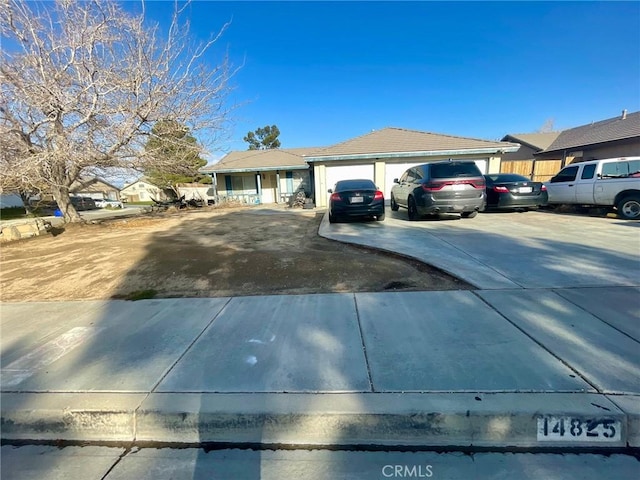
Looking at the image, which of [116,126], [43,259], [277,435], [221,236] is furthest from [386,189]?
[277,435]

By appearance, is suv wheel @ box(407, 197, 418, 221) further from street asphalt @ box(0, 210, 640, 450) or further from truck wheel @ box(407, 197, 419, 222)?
street asphalt @ box(0, 210, 640, 450)

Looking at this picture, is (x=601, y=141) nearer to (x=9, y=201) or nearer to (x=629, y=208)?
(x=629, y=208)

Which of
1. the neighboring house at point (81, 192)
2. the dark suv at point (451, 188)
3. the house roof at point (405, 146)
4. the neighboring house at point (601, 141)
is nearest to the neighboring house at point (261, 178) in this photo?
the house roof at point (405, 146)

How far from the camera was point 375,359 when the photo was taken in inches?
99.1

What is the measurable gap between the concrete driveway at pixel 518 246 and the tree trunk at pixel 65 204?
33.4 ft

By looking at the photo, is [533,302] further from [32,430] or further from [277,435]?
[32,430]

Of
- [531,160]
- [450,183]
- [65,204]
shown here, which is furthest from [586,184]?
[65,204]

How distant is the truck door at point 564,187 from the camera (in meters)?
9.20

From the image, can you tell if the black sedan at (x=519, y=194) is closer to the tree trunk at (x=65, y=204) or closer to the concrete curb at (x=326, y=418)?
the concrete curb at (x=326, y=418)

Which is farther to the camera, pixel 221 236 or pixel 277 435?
pixel 221 236

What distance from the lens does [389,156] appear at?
1502 cm

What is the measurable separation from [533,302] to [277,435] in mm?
3182

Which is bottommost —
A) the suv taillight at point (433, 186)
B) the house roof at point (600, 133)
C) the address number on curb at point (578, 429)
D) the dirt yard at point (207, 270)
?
the address number on curb at point (578, 429)

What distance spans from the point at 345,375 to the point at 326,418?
410 millimetres
